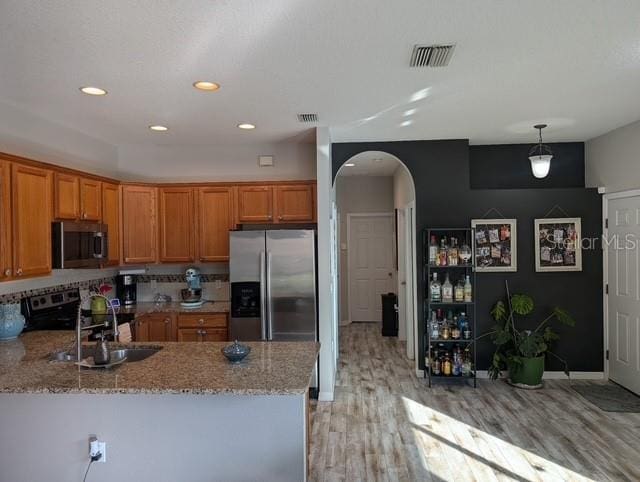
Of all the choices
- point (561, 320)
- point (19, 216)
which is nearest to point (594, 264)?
point (561, 320)

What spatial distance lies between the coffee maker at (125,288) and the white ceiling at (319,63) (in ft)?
5.43

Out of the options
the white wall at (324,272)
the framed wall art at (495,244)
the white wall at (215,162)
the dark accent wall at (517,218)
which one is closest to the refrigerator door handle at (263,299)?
the white wall at (324,272)

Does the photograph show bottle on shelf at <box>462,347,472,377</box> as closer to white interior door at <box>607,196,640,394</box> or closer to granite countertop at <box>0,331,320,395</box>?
white interior door at <box>607,196,640,394</box>

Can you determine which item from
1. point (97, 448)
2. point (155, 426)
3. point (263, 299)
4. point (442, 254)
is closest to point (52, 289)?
point (263, 299)

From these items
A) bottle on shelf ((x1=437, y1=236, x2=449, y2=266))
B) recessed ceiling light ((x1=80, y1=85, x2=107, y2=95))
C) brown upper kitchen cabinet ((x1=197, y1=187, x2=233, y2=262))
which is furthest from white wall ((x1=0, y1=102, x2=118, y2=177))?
bottle on shelf ((x1=437, y1=236, x2=449, y2=266))

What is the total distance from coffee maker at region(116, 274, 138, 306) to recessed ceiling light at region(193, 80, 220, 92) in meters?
2.78

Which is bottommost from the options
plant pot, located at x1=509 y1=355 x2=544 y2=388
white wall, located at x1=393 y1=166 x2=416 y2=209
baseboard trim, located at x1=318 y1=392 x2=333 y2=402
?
baseboard trim, located at x1=318 y1=392 x2=333 y2=402

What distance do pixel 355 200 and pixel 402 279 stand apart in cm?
213

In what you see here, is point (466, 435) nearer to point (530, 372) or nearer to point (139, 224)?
point (530, 372)

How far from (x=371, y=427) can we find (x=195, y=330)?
6.30ft

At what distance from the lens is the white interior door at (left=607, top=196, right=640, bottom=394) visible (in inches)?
178

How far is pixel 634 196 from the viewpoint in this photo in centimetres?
447

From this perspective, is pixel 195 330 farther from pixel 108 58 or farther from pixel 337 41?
pixel 337 41

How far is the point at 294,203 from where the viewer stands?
15.8 ft
